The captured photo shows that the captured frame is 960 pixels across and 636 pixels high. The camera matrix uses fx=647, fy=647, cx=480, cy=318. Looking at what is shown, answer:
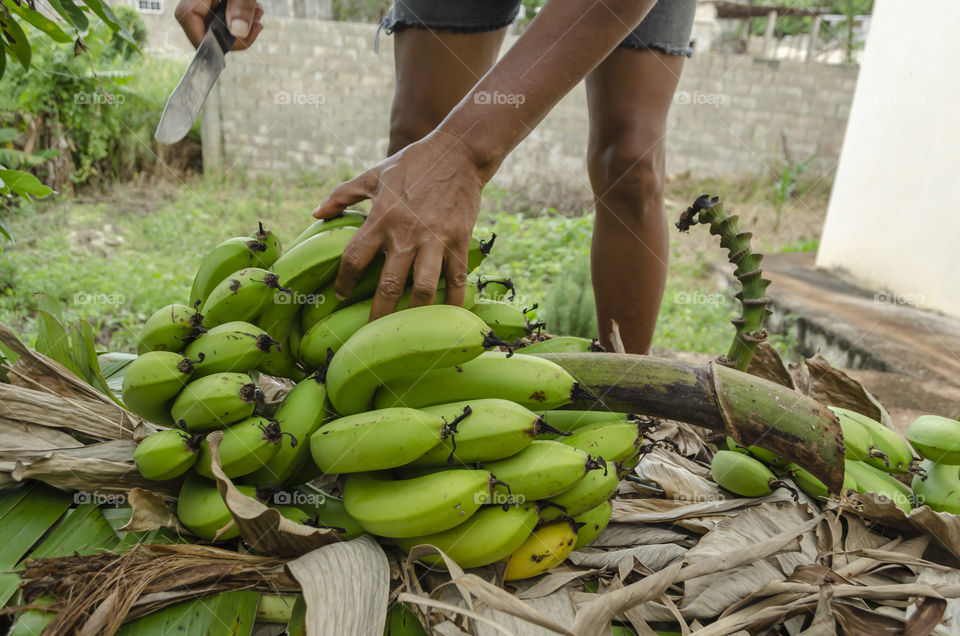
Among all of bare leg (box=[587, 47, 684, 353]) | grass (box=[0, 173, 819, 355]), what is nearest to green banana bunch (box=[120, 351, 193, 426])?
bare leg (box=[587, 47, 684, 353])

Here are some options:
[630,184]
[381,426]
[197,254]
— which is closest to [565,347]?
[381,426]

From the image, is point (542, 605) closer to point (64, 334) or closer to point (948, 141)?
point (64, 334)

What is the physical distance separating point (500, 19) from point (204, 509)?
1713mm

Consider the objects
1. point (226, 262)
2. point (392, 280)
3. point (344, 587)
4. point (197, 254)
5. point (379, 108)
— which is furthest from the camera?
point (379, 108)

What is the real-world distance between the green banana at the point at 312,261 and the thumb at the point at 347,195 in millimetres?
67

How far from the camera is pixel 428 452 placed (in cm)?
100

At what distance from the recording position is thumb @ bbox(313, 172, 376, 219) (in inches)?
48.0

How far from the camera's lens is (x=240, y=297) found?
3.68ft

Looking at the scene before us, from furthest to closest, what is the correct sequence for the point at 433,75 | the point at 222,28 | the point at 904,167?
the point at 904,167 → the point at 433,75 → the point at 222,28

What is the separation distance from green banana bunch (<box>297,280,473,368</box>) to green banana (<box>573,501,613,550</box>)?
464 millimetres

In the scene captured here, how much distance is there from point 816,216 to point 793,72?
1878 mm

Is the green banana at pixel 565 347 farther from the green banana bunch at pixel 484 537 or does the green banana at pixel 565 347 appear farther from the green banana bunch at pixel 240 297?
the green banana bunch at pixel 240 297

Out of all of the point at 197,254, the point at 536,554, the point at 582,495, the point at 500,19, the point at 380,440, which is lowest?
the point at 197,254

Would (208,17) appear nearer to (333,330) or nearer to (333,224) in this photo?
(333,224)
